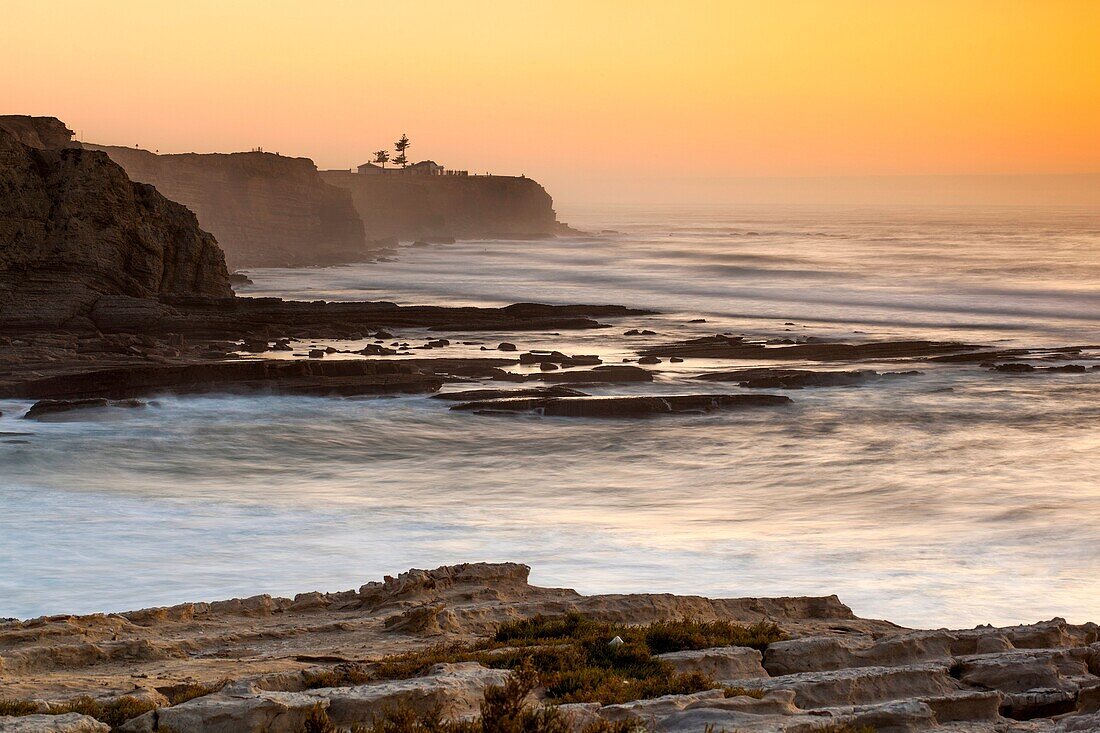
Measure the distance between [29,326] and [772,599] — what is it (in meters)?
31.3

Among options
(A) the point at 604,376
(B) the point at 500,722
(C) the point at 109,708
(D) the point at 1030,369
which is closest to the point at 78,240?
(A) the point at 604,376

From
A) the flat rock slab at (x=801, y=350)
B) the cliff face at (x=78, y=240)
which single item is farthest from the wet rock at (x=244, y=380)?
the flat rock slab at (x=801, y=350)

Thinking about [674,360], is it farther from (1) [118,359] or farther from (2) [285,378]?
(1) [118,359]

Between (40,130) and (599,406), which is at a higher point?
(40,130)

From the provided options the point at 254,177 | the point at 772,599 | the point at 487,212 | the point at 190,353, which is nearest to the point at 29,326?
the point at 190,353

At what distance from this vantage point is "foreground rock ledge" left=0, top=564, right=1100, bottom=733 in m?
7.56

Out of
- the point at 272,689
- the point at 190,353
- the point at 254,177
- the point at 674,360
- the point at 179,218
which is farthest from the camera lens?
the point at 254,177

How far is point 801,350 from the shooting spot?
132 ft

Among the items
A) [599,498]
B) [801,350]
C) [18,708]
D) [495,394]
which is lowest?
[599,498]

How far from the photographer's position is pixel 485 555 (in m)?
16.6

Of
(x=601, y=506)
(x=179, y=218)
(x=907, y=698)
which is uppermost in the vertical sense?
(x=179, y=218)

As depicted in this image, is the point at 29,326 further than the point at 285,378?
Yes

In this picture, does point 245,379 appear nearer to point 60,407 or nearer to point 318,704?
point 60,407

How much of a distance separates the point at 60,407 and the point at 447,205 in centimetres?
14123
